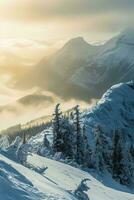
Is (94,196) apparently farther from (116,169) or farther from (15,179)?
(116,169)

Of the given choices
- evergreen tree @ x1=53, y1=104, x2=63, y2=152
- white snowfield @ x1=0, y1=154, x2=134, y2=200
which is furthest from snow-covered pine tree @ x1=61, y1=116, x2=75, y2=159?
white snowfield @ x1=0, y1=154, x2=134, y2=200

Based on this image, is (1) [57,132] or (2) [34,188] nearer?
(2) [34,188]

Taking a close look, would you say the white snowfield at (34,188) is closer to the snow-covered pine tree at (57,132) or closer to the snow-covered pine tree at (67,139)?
the snow-covered pine tree at (67,139)

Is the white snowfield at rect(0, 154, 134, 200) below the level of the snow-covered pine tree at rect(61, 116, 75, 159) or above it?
below

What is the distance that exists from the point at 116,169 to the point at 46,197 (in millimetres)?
62096

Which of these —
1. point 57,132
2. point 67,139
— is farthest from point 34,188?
point 57,132

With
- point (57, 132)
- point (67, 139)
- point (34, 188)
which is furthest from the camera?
point (57, 132)

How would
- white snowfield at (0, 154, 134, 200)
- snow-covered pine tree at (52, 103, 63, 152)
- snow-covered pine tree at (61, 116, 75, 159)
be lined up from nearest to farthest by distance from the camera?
white snowfield at (0, 154, 134, 200)
snow-covered pine tree at (61, 116, 75, 159)
snow-covered pine tree at (52, 103, 63, 152)

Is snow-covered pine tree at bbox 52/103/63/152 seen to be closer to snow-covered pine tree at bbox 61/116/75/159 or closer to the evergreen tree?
the evergreen tree

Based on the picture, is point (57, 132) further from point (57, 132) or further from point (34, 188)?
point (34, 188)

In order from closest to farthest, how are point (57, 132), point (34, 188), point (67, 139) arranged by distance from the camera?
point (34, 188), point (67, 139), point (57, 132)

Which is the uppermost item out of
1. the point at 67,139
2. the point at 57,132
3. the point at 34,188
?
the point at 57,132

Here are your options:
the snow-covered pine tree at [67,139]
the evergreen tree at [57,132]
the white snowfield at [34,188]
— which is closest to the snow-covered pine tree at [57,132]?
the evergreen tree at [57,132]

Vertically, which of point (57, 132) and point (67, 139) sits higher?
point (57, 132)
